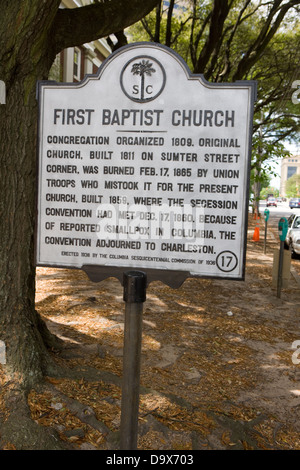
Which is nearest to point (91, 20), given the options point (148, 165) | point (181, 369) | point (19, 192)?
point (19, 192)

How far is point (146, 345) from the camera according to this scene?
551cm

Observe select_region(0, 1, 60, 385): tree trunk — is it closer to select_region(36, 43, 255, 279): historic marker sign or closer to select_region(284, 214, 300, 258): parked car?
select_region(36, 43, 255, 279): historic marker sign

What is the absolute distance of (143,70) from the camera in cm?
275

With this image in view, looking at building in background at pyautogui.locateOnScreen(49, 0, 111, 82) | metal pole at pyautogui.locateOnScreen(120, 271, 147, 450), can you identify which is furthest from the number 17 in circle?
building in background at pyautogui.locateOnScreen(49, 0, 111, 82)

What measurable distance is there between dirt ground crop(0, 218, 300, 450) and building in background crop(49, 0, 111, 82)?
1317cm

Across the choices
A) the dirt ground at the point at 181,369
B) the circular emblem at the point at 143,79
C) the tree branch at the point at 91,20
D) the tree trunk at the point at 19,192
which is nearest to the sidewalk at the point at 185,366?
the dirt ground at the point at 181,369

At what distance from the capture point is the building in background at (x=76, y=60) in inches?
741

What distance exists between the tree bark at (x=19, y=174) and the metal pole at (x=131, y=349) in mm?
1436

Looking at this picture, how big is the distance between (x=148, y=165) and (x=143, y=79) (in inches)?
21.4

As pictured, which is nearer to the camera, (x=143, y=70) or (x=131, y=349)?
(x=131, y=349)

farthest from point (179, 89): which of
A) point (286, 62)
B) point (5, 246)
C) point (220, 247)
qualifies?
point (286, 62)

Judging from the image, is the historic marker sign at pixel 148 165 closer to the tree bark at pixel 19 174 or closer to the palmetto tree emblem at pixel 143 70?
the palmetto tree emblem at pixel 143 70

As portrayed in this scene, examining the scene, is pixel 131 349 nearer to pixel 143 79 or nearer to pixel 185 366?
pixel 143 79

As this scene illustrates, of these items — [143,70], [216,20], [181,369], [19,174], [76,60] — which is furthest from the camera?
[76,60]
